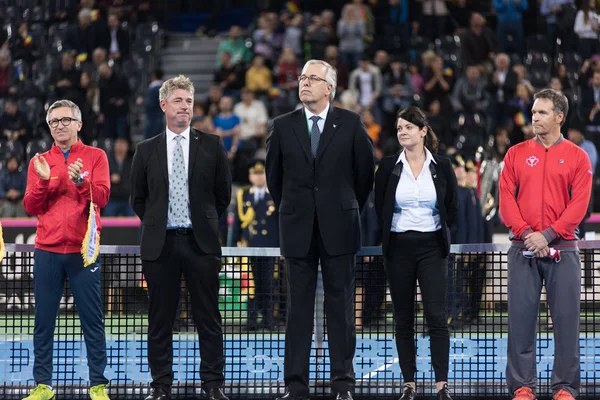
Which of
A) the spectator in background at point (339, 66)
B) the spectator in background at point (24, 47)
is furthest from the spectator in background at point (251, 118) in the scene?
the spectator in background at point (24, 47)

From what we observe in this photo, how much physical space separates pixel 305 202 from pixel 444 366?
1593 mm

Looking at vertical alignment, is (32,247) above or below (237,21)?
below

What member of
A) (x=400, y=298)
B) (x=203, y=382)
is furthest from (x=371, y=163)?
(x=203, y=382)

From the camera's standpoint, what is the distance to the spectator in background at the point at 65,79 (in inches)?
763

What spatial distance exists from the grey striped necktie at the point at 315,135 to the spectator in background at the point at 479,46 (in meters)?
11.2

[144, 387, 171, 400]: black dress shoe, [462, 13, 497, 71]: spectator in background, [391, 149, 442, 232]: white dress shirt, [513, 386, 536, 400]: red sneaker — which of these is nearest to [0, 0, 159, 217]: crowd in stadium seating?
[462, 13, 497, 71]: spectator in background

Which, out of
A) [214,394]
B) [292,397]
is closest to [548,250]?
[292,397]

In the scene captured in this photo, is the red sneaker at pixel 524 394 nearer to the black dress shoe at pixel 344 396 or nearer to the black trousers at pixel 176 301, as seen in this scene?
the black dress shoe at pixel 344 396

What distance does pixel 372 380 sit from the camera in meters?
8.62

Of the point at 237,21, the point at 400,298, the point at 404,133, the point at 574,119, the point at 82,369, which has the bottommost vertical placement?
the point at 82,369

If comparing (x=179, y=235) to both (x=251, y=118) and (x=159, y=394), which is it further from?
(x=251, y=118)

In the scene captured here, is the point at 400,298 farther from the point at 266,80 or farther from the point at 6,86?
the point at 6,86

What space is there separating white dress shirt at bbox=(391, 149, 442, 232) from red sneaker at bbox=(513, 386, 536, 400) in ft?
4.40

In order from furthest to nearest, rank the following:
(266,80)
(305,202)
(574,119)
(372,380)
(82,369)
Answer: (266,80)
(574,119)
(82,369)
(372,380)
(305,202)
